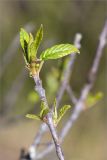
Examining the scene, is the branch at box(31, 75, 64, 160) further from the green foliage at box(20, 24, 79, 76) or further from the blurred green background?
the blurred green background

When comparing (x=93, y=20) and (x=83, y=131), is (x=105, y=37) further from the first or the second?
(x=83, y=131)

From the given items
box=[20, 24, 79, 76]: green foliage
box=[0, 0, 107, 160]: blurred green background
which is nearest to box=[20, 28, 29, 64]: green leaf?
box=[20, 24, 79, 76]: green foliage

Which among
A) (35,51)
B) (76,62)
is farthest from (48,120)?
(76,62)

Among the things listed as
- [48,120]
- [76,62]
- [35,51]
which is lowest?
[48,120]

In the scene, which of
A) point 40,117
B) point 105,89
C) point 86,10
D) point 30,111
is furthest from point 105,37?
point 105,89

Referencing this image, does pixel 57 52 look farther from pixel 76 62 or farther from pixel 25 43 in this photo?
pixel 76 62

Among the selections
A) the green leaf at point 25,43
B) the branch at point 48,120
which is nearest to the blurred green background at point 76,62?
the green leaf at point 25,43

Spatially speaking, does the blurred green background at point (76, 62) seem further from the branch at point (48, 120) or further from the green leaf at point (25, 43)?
the branch at point (48, 120)

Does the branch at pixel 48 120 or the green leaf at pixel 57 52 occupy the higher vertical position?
the green leaf at pixel 57 52
